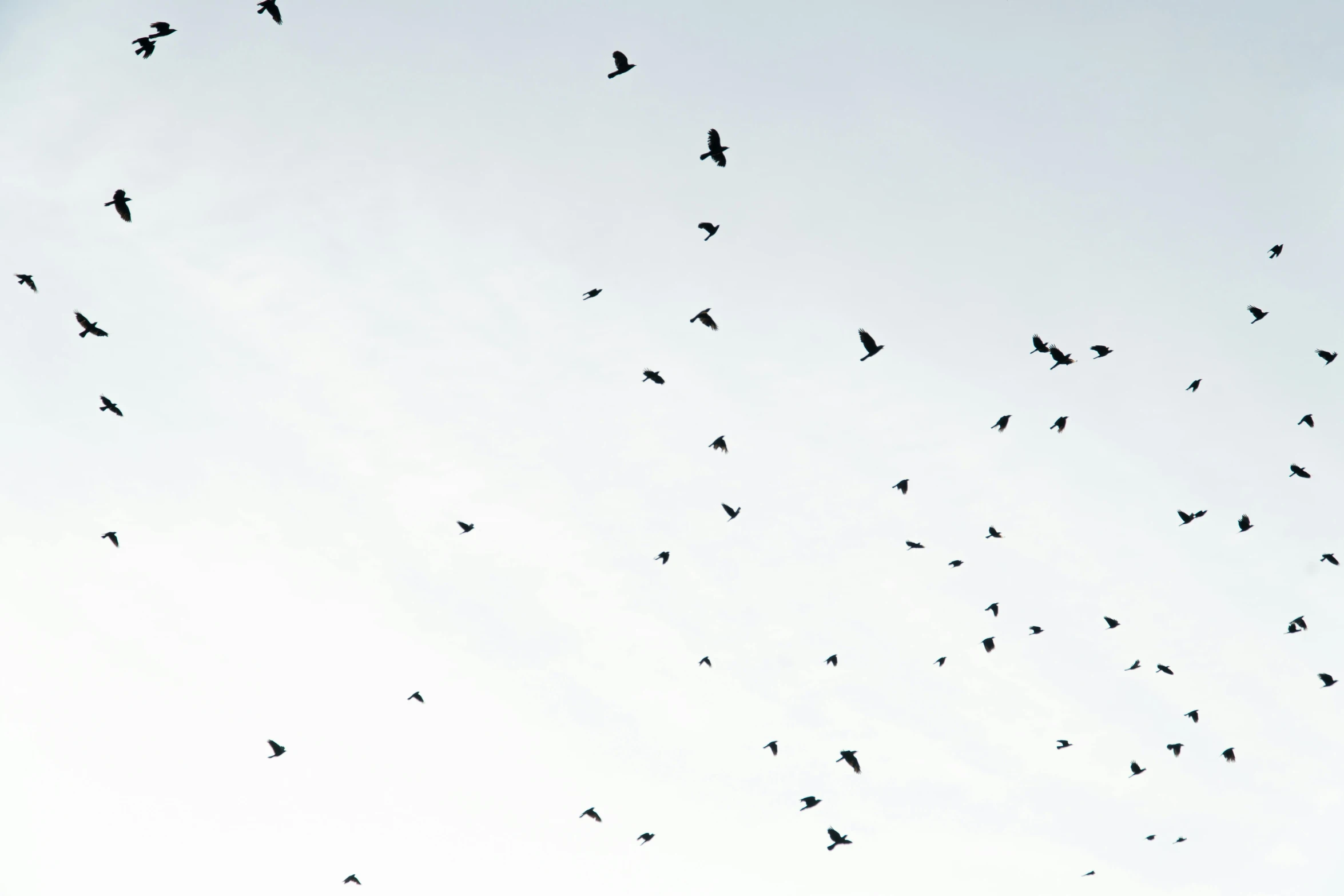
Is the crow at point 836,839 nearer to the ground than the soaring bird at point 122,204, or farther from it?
nearer to the ground

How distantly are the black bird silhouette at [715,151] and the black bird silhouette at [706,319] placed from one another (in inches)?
338

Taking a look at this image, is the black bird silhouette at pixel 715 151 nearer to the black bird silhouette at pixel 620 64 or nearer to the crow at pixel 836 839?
the black bird silhouette at pixel 620 64

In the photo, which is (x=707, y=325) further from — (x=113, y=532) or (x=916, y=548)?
(x=113, y=532)

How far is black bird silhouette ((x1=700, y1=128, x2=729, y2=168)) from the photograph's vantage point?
32875 mm

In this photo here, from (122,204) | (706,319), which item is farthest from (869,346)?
(122,204)

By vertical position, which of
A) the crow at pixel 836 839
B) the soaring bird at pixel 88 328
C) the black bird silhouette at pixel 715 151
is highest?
the black bird silhouette at pixel 715 151

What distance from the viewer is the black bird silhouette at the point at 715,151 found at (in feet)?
108

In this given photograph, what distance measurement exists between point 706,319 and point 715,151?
30.4ft

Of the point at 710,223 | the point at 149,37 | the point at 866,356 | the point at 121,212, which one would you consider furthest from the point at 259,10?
the point at 866,356

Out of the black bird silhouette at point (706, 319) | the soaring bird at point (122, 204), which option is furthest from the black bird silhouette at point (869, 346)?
the soaring bird at point (122, 204)

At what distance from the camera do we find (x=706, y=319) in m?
41.2

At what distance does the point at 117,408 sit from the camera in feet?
132

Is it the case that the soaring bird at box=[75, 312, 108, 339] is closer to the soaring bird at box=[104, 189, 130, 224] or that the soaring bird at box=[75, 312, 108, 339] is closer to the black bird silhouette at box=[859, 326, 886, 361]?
the soaring bird at box=[104, 189, 130, 224]

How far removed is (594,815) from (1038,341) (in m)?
30.6
